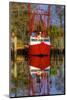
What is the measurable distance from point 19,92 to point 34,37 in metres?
0.54

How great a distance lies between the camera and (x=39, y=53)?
288cm

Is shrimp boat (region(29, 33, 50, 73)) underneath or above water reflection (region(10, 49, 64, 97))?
above

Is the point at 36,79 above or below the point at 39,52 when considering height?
below

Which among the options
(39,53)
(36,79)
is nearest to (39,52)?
(39,53)

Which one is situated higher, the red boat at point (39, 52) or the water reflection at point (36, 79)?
the red boat at point (39, 52)

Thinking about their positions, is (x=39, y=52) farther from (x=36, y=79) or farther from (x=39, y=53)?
(x=36, y=79)

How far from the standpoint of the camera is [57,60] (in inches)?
115

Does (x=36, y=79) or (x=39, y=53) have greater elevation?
(x=39, y=53)

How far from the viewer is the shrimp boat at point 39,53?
113 inches

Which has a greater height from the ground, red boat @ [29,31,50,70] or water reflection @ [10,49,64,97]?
red boat @ [29,31,50,70]

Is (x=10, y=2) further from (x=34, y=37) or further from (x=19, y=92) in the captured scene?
(x=19, y=92)

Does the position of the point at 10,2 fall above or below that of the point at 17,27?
above

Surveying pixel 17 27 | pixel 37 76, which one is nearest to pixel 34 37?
pixel 17 27

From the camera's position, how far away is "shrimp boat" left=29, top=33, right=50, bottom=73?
113 inches
